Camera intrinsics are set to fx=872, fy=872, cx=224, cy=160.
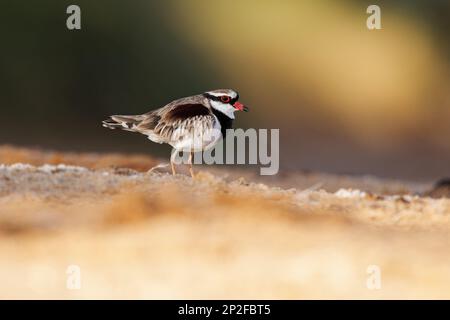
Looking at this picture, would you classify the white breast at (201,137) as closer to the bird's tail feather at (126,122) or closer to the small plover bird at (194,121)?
the small plover bird at (194,121)

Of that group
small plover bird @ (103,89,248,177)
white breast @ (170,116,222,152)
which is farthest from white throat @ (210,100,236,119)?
white breast @ (170,116,222,152)

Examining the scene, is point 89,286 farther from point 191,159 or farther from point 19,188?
point 191,159

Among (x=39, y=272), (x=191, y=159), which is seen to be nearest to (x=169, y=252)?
(x=39, y=272)

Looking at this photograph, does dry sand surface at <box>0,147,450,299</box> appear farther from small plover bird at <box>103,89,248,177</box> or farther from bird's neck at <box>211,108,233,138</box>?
bird's neck at <box>211,108,233,138</box>

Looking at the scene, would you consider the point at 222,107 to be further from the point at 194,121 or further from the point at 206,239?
the point at 206,239

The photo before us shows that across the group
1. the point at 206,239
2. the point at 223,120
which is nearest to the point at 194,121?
the point at 223,120

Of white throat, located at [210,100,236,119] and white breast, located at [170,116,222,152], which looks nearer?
white breast, located at [170,116,222,152]
